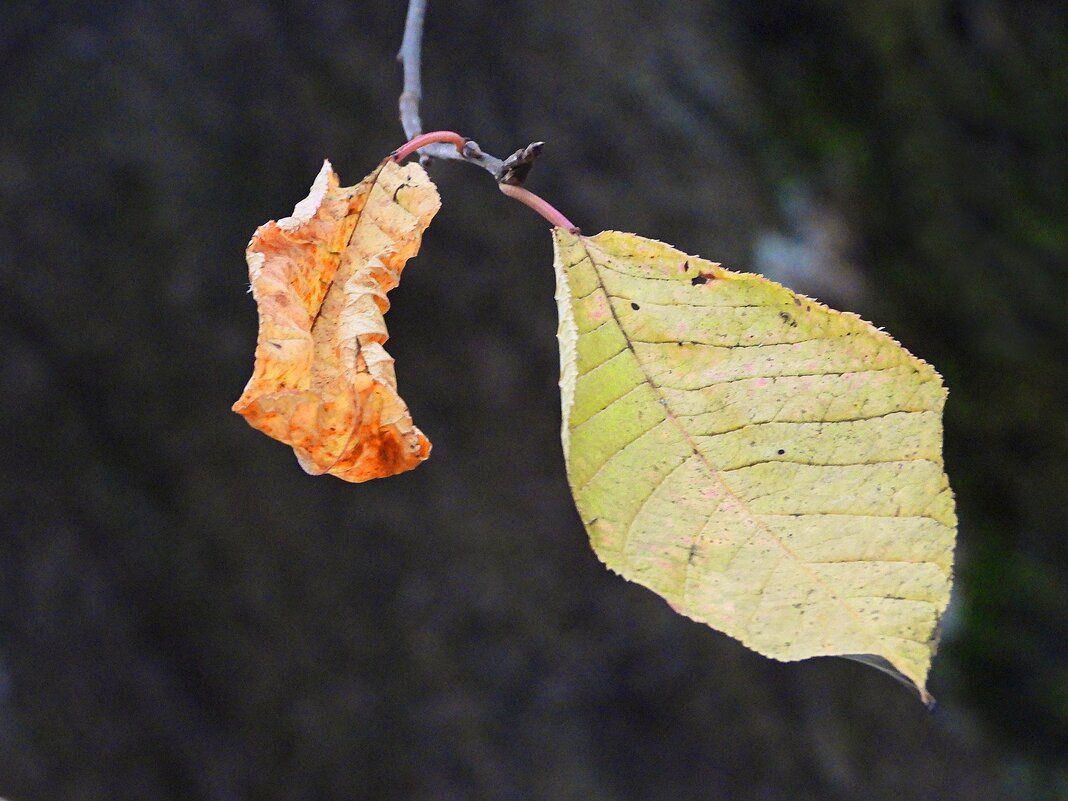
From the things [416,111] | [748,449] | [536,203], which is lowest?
[748,449]

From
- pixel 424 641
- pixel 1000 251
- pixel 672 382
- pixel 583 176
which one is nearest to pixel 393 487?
pixel 424 641

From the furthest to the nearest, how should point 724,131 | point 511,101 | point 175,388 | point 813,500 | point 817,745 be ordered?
point 724,131, point 817,745, point 511,101, point 175,388, point 813,500

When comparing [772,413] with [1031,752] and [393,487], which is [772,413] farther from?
[1031,752]

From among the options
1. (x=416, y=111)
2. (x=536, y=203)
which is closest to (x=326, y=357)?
(x=536, y=203)

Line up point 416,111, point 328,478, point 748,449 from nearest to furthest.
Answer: point 748,449 < point 416,111 < point 328,478

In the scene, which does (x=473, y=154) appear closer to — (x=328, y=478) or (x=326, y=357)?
(x=326, y=357)

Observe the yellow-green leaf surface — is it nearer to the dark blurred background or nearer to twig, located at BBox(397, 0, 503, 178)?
twig, located at BBox(397, 0, 503, 178)
